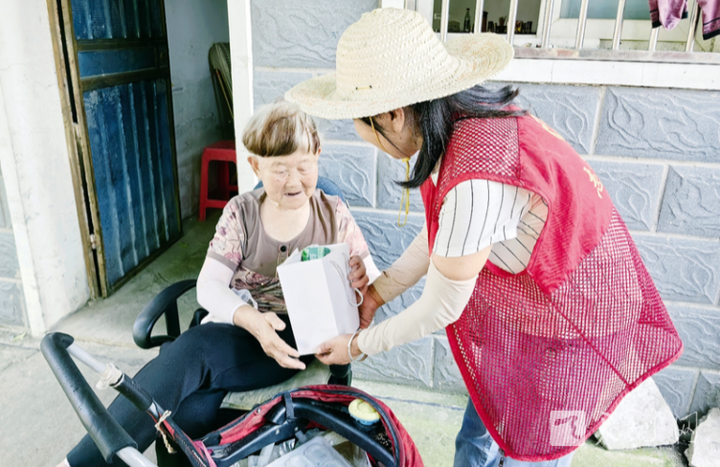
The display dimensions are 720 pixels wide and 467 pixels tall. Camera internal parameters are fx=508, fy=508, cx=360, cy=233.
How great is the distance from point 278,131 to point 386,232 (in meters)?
0.85

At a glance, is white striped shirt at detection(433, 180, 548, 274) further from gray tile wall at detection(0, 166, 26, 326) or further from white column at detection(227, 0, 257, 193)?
gray tile wall at detection(0, 166, 26, 326)

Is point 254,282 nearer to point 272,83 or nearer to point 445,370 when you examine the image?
point 272,83

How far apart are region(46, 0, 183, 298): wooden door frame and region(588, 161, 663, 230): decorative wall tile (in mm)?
2608

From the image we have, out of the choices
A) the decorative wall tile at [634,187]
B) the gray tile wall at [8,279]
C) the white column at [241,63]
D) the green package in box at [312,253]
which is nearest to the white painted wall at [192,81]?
the gray tile wall at [8,279]

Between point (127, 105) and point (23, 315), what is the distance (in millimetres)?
1406

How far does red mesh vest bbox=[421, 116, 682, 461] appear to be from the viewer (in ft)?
3.33

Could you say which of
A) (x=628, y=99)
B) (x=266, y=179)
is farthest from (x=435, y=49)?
(x=628, y=99)

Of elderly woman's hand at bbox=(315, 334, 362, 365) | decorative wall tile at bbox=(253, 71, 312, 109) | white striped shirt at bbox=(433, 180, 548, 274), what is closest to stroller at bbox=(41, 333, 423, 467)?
elderly woman's hand at bbox=(315, 334, 362, 365)

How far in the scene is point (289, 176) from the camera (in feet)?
5.18

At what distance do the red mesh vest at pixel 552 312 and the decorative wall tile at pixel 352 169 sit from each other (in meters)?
Answer: 0.94

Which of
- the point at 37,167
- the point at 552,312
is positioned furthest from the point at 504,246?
the point at 37,167

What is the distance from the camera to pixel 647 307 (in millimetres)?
1234

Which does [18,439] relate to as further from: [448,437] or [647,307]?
[647,307]

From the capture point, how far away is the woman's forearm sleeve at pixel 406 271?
157cm
